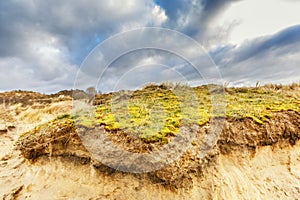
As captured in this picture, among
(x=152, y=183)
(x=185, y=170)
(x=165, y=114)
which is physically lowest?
(x=152, y=183)

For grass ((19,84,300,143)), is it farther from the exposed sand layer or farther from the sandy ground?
the sandy ground

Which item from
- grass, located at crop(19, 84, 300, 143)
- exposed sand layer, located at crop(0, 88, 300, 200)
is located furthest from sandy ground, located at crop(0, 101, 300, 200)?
grass, located at crop(19, 84, 300, 143)

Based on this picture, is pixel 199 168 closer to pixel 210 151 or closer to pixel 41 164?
pixel 210 151

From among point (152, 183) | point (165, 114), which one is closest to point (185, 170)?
point (152, 183)

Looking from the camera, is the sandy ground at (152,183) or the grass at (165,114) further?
the grass at (165,114)

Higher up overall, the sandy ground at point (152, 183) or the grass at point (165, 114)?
the grass at point (165, 114)

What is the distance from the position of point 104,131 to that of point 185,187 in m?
1.96

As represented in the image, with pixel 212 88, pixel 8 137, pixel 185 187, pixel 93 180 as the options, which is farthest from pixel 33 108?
pixel 185 187

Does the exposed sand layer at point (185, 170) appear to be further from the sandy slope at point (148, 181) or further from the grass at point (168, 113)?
the grass at point (168, 113)

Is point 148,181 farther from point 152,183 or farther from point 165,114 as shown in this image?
point 165,114

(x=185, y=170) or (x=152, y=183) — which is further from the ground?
(x=185, y=170)

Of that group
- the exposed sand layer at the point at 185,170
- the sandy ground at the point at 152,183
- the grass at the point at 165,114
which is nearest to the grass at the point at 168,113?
the grass at the point at 165,114

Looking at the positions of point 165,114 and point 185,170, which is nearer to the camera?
point 185,170

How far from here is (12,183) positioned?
5090 millimetres
